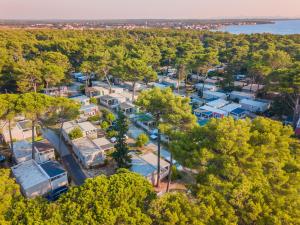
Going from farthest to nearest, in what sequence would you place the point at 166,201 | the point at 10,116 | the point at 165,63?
the point at 165,63 → the point at 10,116 → the point at 166,201

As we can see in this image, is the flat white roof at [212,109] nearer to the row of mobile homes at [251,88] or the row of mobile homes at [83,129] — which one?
the row of mobile homes at [251,88]

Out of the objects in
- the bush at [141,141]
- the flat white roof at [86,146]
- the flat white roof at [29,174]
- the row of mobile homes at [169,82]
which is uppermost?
the row of mobile homes at [169,82]

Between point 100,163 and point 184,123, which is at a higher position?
point 184,123

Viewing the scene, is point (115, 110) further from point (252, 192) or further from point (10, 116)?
point (252, 192)

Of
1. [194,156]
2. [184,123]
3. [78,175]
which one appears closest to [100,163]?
[78,175]

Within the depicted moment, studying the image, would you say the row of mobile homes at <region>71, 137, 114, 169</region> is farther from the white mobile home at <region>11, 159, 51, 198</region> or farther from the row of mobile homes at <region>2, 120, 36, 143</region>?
the row of mobile homes at <region>2, 120, 36, 143</region>

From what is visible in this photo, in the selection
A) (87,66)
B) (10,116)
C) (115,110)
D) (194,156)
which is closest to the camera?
(194,156)

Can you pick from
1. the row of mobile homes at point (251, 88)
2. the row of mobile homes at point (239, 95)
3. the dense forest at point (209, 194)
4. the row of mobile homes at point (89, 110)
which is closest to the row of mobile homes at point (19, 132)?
the row of mobile homes at point (89, 110)

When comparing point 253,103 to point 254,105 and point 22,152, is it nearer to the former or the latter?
point 254,105
